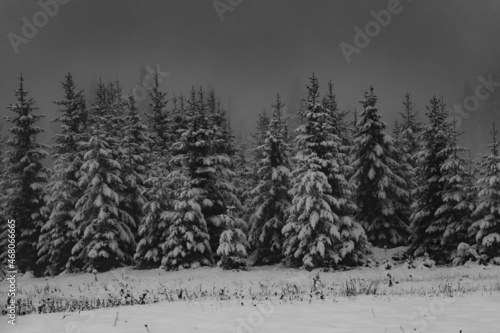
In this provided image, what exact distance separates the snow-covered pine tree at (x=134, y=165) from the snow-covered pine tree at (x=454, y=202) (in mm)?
19280

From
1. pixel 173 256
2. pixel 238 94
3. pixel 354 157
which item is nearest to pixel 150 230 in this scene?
pixel 173 256

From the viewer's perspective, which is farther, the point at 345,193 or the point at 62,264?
the point at 62,264

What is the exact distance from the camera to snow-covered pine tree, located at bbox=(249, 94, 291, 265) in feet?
86.7

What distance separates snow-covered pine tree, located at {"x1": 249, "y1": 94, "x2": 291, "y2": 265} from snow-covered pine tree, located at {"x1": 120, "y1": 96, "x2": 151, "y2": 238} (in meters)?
8.19

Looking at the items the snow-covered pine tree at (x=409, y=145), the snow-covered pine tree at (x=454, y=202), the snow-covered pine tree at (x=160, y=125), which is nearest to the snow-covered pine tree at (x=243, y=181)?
the snow-covered pine tree at (x=160, y=125)

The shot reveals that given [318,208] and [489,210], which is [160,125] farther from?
[489,210]

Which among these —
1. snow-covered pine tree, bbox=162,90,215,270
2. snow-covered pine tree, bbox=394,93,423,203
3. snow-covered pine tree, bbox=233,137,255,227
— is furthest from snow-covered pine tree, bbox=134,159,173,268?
snow-covered pine tree, bbox=394,93,423,203

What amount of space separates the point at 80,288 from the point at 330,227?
13.8 m

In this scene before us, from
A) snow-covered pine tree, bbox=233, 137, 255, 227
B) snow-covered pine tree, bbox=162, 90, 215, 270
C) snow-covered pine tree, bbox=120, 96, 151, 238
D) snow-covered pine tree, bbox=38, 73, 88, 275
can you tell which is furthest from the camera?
snow-covered pine tree, bbox=233, 137, 255, 227

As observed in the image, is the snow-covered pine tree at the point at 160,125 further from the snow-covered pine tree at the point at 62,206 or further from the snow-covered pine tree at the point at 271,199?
the snow-covered pine tree at the point at 271,199

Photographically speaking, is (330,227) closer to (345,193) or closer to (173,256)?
(345,193)

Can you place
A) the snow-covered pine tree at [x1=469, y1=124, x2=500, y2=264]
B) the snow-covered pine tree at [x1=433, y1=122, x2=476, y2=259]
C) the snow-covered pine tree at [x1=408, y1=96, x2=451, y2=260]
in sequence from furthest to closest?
the snow-covered pine tree at [x1=408, y1=96, x2=451, y2=260] < the snow-covered pine tree at [x1=433, y1=122, x2=476, y2=259] < the snow-covered pine tree at [x1=469, y1=124, x2=500, y2=264]

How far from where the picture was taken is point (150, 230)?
2602cm

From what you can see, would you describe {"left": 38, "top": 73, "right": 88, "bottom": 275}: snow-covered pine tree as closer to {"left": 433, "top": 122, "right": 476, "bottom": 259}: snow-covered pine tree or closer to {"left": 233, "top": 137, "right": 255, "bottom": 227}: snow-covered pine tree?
{"left": 233, "top": 137, "right": 255, "bottom": 227}: snow-covered pine tree
